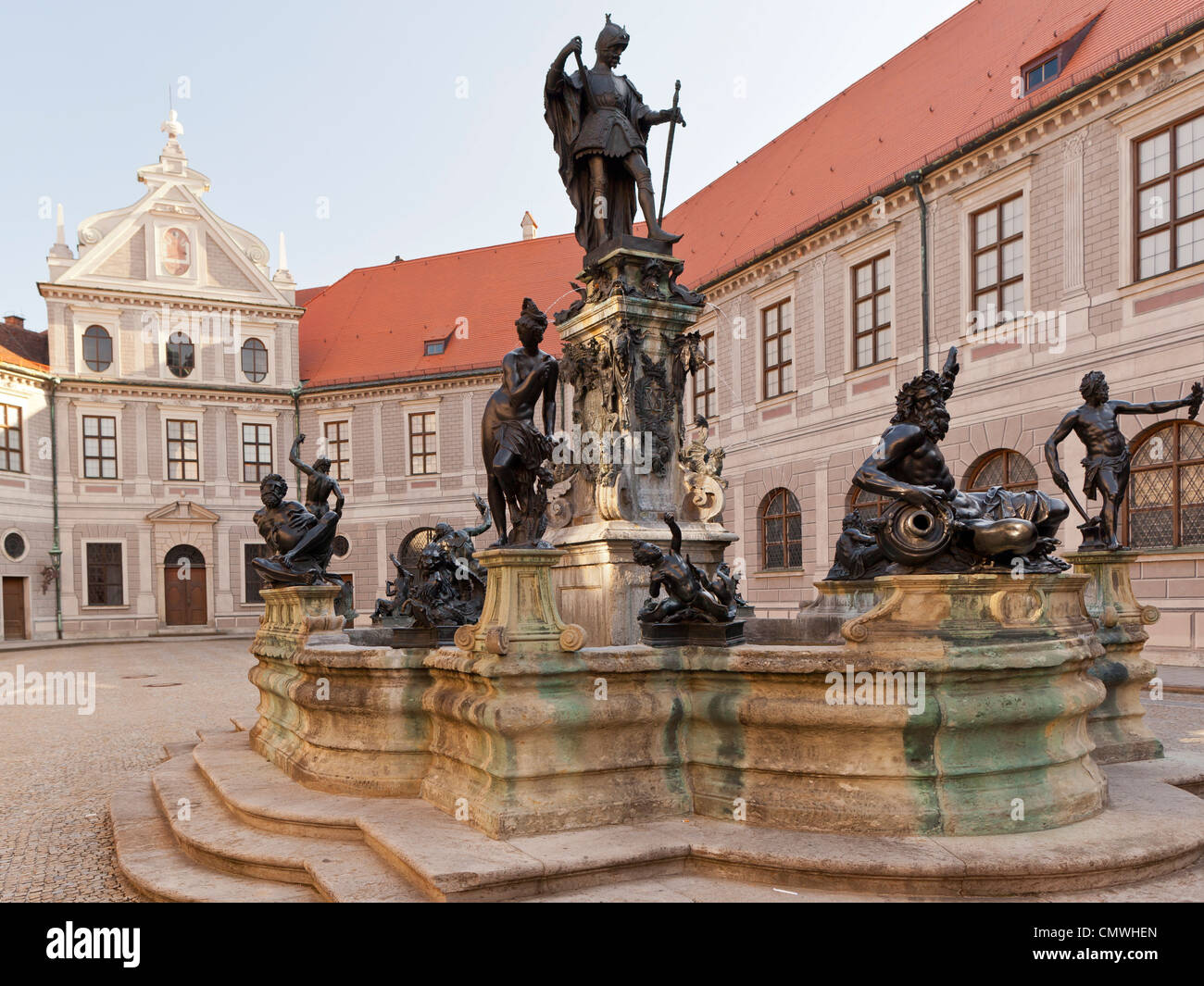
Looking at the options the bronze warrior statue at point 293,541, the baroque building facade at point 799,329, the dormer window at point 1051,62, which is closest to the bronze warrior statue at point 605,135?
the bronze warrior statue at point 293,541

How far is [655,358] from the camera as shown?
741 cm

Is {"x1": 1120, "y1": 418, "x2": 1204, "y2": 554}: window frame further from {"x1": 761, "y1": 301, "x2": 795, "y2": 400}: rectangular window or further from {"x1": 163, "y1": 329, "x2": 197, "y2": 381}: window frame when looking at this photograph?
{"x1": 163, "y1": 329, "x2": 197, "y2": 381}: window frame

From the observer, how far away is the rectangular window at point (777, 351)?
78.1 feet

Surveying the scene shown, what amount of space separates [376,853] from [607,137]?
5.31 meters

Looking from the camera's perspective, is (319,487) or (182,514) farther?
(182,514)

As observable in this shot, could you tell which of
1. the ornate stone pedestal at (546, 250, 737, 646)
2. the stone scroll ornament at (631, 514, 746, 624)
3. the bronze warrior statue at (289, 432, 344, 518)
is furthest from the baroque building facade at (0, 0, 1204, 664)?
the stone scroll ornament at (631, 514, 746, 624)

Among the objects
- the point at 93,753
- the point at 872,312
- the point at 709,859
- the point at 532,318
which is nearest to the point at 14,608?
the point at 93,753

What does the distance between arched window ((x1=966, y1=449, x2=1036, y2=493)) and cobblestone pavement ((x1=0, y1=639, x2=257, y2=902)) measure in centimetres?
1280

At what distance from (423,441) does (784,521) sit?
15.0 m

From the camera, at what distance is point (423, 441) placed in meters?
34.1

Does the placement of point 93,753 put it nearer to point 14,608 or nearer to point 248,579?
point 14,608

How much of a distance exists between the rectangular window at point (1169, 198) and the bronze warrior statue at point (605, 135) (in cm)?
1052

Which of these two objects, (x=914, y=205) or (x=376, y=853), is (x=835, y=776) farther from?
(x=914, y=205)

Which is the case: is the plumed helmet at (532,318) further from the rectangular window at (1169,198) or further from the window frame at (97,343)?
the window frame at (97,343)
